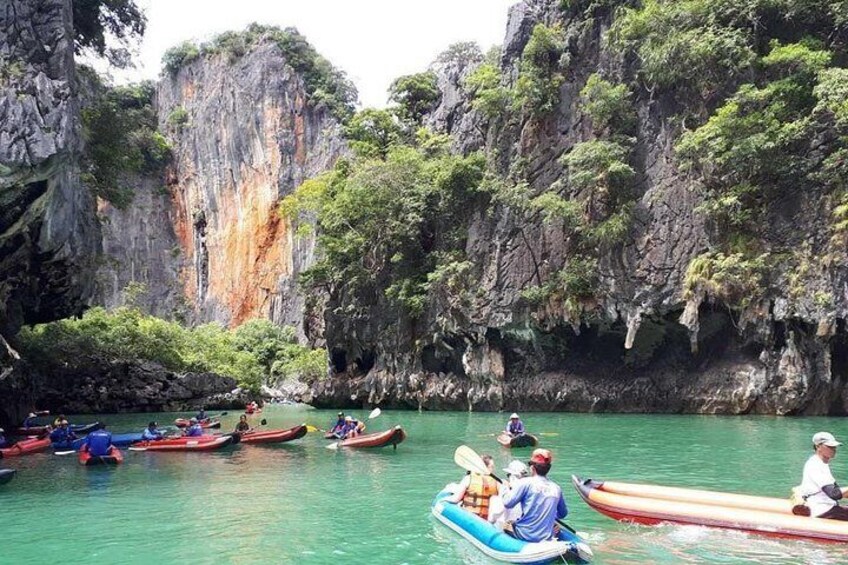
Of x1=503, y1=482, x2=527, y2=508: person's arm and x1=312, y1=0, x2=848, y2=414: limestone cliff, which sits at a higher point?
x1=312, y1=0, x2=848, y2=414: limestone cliff

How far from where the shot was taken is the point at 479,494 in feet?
25.9

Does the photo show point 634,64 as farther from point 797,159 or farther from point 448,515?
point 448,515

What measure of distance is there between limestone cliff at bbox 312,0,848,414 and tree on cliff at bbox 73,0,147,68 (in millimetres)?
13900

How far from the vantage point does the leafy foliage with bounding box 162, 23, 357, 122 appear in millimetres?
50219

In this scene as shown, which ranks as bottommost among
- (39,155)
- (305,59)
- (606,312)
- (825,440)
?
(825,440)

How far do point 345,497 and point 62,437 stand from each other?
A: 10.0 meters

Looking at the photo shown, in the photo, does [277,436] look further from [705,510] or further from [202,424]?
[705,510]

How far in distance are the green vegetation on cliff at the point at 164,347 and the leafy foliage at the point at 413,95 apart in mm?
13986

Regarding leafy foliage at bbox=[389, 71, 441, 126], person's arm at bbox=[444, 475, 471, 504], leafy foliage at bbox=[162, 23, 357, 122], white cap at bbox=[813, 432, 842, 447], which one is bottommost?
person's arm at bbox=[444, 475, 471, 504]

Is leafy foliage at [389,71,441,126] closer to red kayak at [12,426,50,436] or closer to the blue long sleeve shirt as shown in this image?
red kayak at [12,426,50,436]

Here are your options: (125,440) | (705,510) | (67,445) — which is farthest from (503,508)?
(67,445)

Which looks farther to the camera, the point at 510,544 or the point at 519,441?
the point at 519,441

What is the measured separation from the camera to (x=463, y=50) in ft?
132

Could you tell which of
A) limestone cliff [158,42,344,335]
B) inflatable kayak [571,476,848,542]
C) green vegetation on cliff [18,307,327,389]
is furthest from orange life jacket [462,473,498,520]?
limestone cliff [158,42,344,335]
